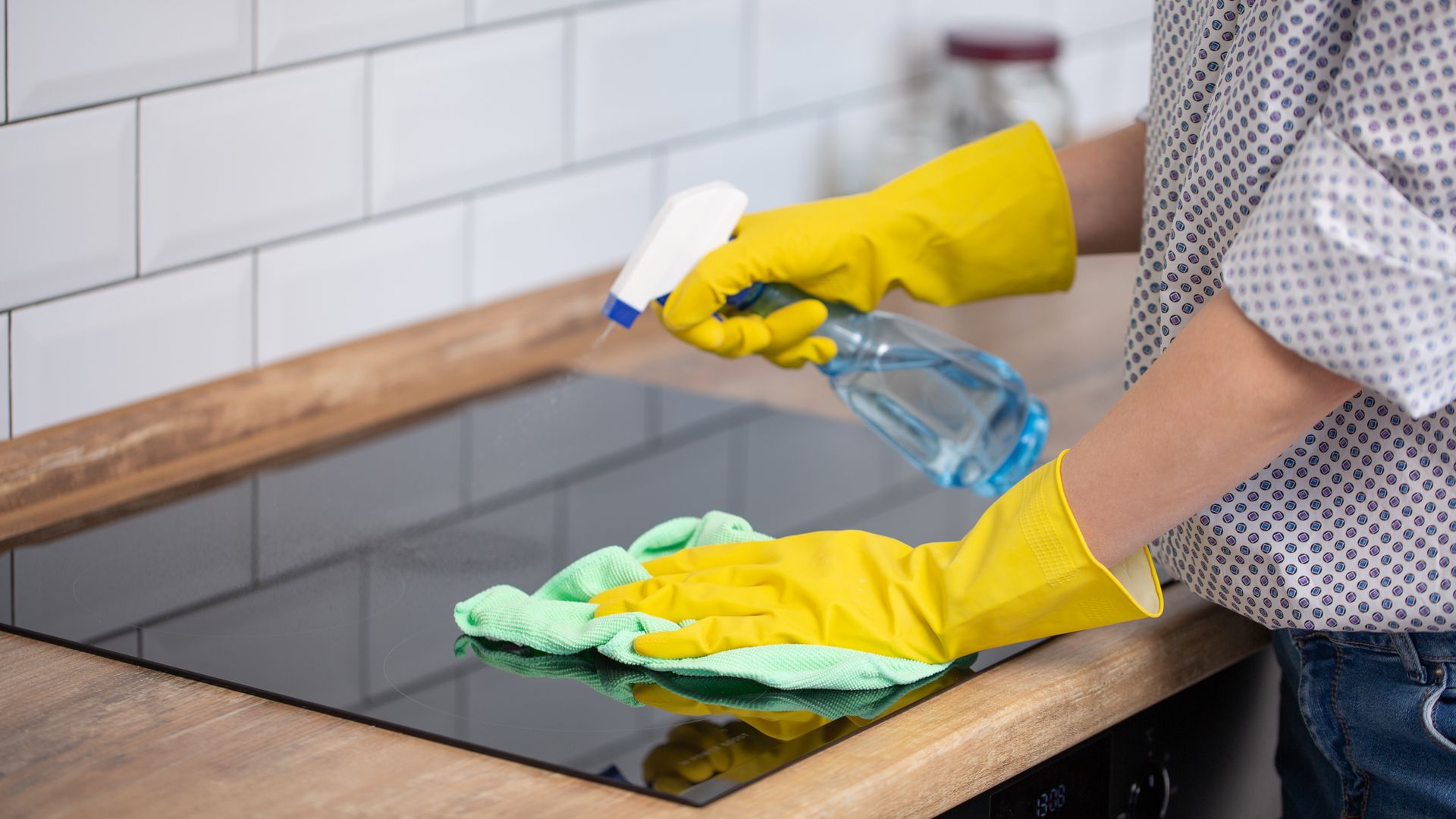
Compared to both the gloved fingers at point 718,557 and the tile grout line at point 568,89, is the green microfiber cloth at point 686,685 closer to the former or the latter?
→ the gloved fingers at point 718,557

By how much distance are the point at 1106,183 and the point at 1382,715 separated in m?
0.38

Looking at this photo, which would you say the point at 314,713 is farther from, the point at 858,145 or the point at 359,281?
the point at 858,145

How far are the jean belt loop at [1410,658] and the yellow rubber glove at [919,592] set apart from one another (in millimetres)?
122

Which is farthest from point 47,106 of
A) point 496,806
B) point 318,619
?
point 496,806

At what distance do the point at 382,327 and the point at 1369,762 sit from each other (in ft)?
2.57

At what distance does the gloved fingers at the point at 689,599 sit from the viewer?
0.86m

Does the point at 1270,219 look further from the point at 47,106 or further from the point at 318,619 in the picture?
the point at 47,106

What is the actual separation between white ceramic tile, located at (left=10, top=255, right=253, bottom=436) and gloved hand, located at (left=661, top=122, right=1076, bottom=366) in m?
0.39

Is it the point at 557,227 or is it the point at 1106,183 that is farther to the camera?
the point at 557,227

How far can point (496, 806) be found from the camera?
2.35 feet

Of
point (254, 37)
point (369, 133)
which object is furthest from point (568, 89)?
point (254, 37)

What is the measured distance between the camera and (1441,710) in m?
0.83

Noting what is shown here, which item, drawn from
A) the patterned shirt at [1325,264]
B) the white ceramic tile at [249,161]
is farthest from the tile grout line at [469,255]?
the patterned shirt at [1325,264]

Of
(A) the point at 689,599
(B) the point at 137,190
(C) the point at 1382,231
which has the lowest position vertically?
(A) the point at 689,599
